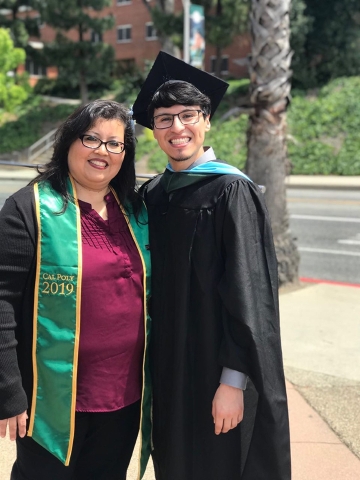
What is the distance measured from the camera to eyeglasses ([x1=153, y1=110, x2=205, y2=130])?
6.84ft

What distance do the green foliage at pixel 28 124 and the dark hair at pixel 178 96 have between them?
27860 mm

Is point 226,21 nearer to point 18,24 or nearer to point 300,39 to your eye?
point 300,39

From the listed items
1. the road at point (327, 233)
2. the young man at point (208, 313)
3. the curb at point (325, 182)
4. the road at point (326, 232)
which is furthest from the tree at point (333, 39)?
the young man at point (208, 313)

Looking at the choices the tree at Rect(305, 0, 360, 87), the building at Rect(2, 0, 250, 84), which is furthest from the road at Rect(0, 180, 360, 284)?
the building at Rect(2, 0, 250, 84)

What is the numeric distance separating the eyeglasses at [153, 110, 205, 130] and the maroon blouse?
405 millimetres

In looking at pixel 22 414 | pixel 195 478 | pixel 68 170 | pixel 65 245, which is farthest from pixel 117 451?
pixel 68 170

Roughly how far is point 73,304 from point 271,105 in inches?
198

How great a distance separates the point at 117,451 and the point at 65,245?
0.89 m

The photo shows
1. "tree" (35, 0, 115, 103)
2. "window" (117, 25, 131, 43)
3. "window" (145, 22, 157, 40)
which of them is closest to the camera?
"tree" (35, 0, 115, 103)

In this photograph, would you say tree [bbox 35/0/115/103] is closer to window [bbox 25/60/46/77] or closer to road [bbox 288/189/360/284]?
window [bbox 25/60/46/77]

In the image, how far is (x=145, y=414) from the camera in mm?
2189

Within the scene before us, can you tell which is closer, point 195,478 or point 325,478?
point 195,478

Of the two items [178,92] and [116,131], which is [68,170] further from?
[178,92]

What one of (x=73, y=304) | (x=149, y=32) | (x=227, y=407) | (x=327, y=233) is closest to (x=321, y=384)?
(x=227, y=407)
